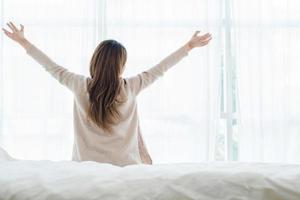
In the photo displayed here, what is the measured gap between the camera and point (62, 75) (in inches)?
68.9

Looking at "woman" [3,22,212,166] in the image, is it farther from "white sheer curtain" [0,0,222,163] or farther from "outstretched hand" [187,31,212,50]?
"white sheer curtain" [0,0,222,163]

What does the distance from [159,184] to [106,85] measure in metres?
0.97

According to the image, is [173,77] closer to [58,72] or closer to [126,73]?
[126,73]

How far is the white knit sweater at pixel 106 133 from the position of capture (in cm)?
161

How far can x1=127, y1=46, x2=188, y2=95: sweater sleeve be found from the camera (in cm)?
175

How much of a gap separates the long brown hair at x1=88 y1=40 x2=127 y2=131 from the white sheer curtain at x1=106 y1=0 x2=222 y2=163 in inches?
29.3

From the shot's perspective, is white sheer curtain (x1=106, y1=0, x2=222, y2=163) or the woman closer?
the woman

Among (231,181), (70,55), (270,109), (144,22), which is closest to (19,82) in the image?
(70,55)

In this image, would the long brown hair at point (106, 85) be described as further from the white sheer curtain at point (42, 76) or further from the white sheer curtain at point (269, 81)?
the white sheer curtain at point (269, 81)

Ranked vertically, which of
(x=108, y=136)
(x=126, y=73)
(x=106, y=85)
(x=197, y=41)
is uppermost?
(x=197, y=41)

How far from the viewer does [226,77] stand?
8.19 ft

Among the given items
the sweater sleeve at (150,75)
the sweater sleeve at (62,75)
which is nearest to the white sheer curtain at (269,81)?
the sweater sleeve at (150,75)

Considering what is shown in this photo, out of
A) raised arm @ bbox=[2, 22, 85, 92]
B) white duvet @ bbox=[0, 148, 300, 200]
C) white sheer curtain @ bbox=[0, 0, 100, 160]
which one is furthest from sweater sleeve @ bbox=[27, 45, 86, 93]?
white duvet @ bbox=[0, 148, 300, 200]

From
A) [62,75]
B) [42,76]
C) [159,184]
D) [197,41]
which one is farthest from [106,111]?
[42,76]
